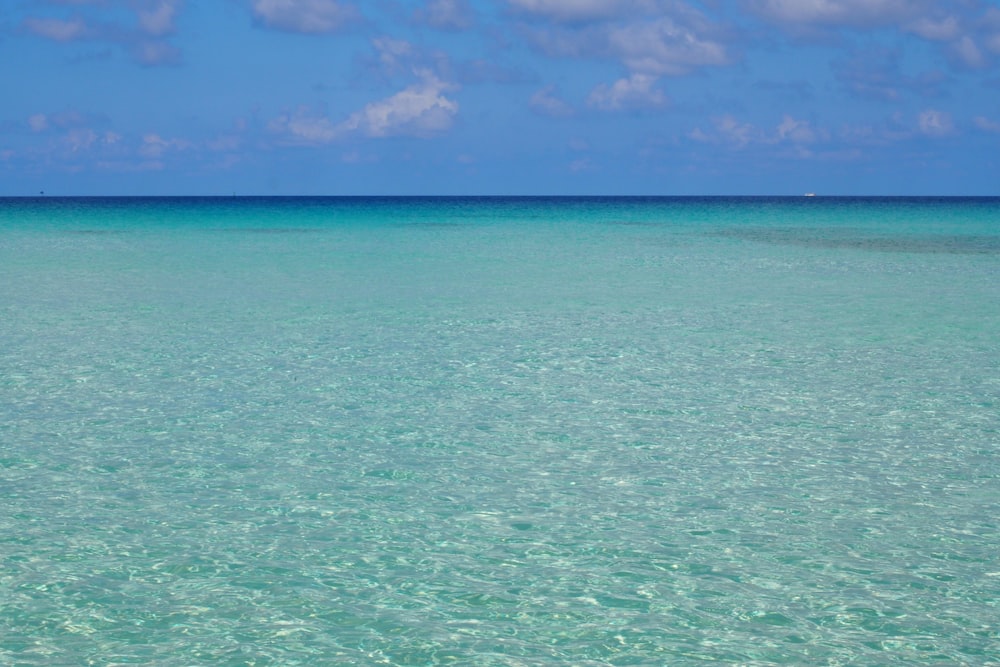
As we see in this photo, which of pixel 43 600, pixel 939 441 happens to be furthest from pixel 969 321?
pixel 43 600

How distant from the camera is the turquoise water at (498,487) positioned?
193 inches

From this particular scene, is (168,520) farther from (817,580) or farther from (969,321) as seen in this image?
(969,321)

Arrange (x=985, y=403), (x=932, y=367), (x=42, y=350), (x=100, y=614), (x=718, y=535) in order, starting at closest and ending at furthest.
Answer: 1. (x=100, y=614)
2. (x=718, y=535)
3. (x=985, y=403)
4. (x=932, y=367)
5. (x=42, y=350)

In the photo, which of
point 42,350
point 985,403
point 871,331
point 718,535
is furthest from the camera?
point 871,331

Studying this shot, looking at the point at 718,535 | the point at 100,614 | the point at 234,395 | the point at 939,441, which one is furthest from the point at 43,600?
the point at 939,441

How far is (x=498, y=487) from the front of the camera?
23.0ft

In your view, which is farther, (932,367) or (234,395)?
(932,367)

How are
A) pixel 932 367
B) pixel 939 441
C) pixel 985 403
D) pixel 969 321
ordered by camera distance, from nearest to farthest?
pixel 939 441 → pixel 985 403 → pixel 932 367 → pixel 969 321

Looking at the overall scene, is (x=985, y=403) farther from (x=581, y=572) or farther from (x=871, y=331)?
(x=581, y=572)

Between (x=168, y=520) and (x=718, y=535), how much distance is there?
3328 mm

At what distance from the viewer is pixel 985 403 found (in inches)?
375

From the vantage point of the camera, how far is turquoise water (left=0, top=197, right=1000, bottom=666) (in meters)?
4.90

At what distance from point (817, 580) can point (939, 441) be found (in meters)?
3.34

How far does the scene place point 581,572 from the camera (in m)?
5.56
